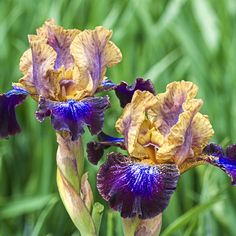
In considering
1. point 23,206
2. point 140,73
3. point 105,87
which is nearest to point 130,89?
point 105,87

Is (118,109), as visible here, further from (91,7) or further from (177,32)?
(91,7)

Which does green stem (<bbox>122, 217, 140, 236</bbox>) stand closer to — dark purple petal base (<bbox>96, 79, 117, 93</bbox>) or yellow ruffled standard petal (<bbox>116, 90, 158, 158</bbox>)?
yellow ruffled standard petal (<bbox>116, 90, 158, 158</bbox>)

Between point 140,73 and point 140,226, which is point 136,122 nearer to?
point 140,226

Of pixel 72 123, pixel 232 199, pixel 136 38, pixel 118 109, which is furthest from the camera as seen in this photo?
pixel 136 38

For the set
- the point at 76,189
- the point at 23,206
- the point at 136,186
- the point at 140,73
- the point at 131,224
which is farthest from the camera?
the point at 140,73

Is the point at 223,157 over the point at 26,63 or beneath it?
beneath

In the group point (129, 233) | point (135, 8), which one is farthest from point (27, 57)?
point (135, 8)
